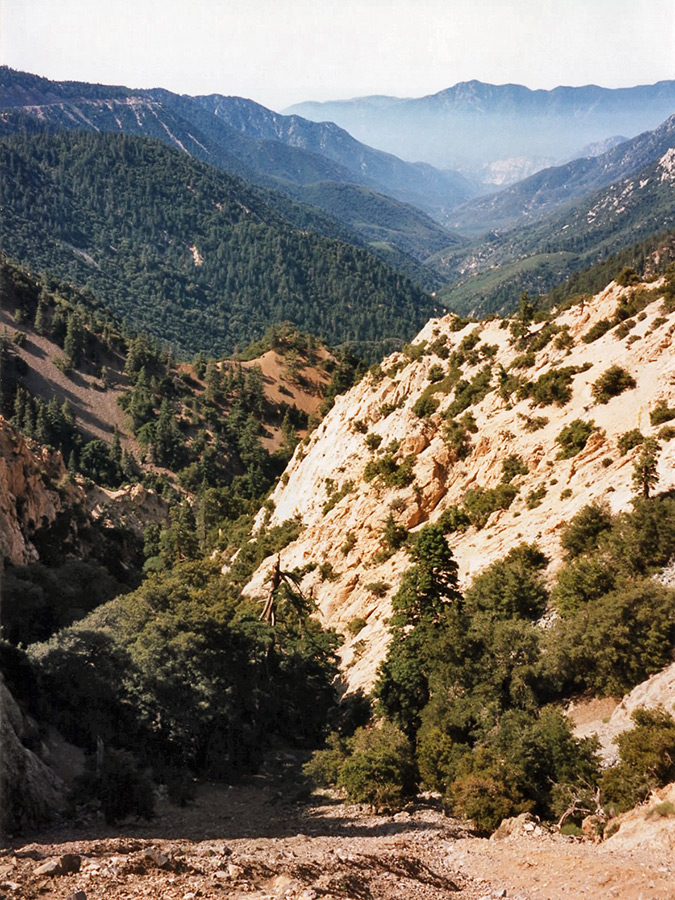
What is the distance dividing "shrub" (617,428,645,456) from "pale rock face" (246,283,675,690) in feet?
1.16

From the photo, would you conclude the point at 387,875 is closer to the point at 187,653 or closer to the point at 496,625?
the point at 496,625

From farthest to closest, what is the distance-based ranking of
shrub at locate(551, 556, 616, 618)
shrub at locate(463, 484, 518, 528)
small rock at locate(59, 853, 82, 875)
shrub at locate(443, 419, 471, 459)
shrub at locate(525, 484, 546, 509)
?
shrub at locate(443, 419, 471, 459)
shrub at locate(463, 484, 518, 528)
shrub at locate(525, 484, 546, 509)
shrub at locate(551, 556, 616, 618)
small rock at locate(59, 853, 82, 875)

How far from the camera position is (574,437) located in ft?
123

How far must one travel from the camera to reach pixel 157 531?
76.9m

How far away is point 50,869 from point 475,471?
3309 cm

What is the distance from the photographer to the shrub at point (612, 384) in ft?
128

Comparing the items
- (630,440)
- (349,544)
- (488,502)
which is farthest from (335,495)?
(630,440)

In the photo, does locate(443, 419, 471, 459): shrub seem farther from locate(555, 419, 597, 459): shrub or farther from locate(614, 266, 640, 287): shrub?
locate(614, 266, 640, 287): shrub

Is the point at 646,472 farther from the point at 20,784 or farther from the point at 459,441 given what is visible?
the point at 20,784

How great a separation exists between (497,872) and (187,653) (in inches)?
688

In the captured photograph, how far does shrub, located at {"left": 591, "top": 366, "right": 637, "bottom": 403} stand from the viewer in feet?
128

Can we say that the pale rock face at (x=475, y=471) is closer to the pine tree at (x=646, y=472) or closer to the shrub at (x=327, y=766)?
the pine tree at (x=646, y=472)

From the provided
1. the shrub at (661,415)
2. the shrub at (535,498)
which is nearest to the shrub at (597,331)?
the shrub at (661,415)

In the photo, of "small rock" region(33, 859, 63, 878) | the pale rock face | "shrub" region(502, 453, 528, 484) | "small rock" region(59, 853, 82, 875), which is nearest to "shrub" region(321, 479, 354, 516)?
the pale rock face
